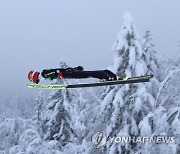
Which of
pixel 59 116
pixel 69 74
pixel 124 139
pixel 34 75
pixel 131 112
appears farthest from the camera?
pixel 59 116

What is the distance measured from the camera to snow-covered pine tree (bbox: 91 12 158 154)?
15.0 m

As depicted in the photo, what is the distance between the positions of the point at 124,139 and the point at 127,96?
1479 millimetres

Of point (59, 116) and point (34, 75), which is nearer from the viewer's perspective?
point (34, 75)

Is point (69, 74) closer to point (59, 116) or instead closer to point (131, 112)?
point (131, 112)

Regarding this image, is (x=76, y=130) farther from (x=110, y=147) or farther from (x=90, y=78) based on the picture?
(x=110, y=147)

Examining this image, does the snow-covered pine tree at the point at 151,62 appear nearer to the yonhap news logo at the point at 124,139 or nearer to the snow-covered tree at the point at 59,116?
the yonhap news logo at the point at 124,139

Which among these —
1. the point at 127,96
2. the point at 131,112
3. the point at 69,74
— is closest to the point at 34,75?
the point at 69,74

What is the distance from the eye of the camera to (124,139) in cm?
1507

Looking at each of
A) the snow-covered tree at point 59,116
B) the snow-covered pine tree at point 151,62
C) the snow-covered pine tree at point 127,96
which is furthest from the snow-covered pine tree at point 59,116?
the snow-covered pine tree at point 127,96

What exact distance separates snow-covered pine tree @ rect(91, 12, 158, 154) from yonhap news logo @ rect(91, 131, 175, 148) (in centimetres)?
14

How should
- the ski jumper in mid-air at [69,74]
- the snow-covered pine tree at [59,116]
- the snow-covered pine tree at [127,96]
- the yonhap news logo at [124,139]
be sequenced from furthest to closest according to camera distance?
the snow-covered pine tree at [59,116] < the ski jumper in mid-air at [69,74] < the snow-covered pine tree at [127,96] < the yonhap news logo at [124,139]

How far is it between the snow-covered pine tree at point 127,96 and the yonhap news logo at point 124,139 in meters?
0.14

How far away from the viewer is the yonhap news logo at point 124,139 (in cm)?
1429

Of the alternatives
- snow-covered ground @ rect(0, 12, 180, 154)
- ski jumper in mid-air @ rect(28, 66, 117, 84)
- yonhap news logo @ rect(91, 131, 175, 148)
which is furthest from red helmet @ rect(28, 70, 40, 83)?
yonhap news logo @ rect(91, 131, 175, 148)
